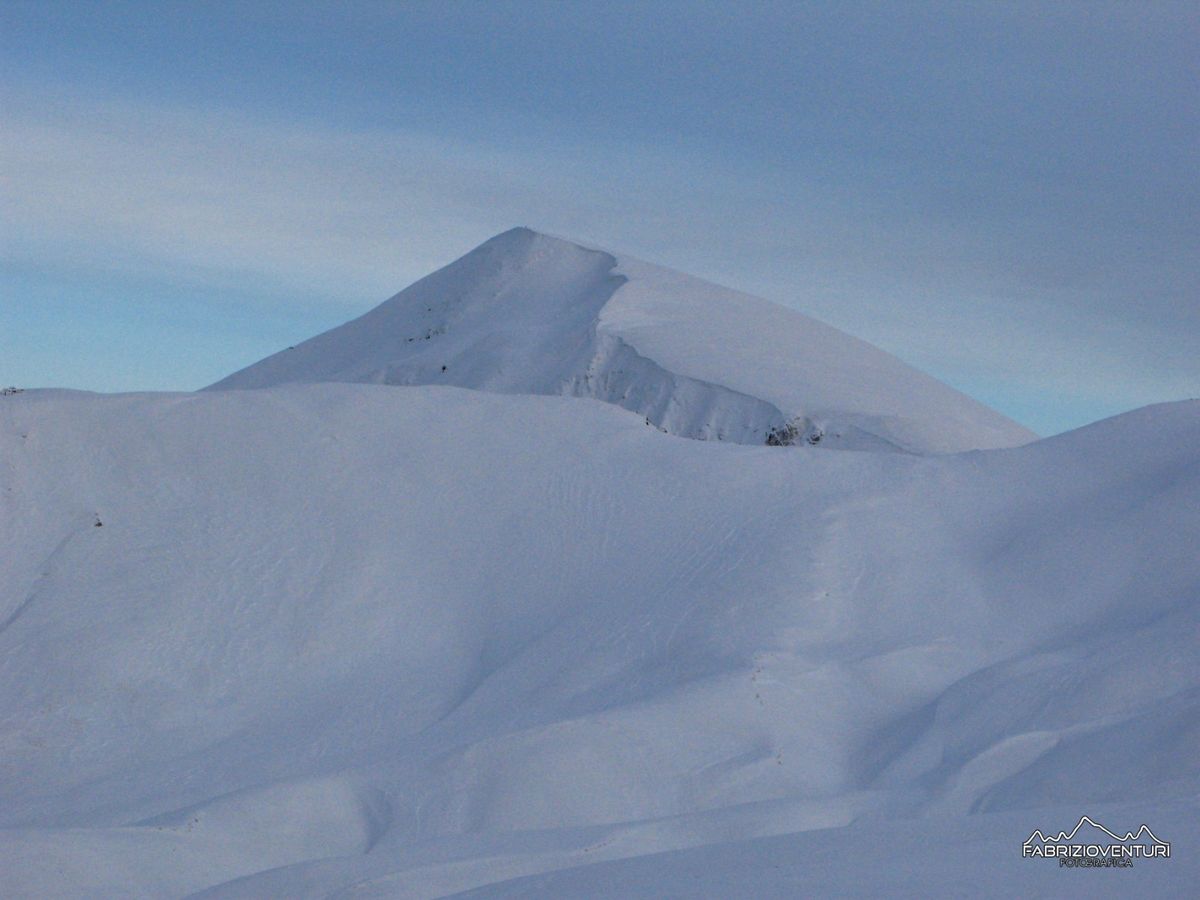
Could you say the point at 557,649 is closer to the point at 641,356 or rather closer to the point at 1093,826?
the point at 1093,826

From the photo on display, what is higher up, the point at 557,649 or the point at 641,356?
the point at 641,356

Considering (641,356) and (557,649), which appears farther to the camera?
(641,356)

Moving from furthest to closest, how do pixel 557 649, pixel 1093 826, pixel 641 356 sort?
pixel 641 356
pixel 557 649
pixel 1093 826

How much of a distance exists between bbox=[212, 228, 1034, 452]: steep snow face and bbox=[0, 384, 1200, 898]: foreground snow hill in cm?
603

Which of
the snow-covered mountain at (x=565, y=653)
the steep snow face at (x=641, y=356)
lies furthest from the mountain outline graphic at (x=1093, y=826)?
the steep snow face at (x=641, y=356)

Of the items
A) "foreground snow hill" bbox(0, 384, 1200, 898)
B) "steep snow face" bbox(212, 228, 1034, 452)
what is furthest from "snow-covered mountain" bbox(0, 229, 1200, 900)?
"steep snow face" bbox(212, 228, 1034, 452)

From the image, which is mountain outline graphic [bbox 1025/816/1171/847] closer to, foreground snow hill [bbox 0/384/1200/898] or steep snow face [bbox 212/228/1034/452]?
foreground snow hill [bbox 0/384/1200/898]

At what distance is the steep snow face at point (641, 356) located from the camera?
22516 millimetres

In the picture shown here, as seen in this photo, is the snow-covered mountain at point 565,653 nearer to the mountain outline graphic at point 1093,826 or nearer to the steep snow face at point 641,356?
the mountain outline graphic at point 1093,826

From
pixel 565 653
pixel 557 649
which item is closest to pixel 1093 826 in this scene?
pixel 565 653

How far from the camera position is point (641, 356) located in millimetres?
24828

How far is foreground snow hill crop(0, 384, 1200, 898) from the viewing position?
25.8 feet

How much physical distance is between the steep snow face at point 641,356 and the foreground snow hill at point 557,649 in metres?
6.03

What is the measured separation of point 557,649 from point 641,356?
1289cm
